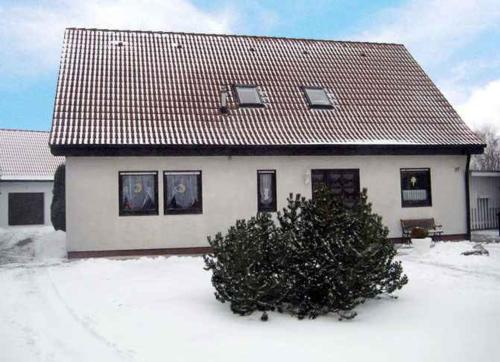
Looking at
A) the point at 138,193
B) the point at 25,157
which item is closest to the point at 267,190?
the point at 138,193

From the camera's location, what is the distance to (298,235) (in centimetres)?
834

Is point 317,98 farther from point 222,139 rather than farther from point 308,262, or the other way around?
point 308,262

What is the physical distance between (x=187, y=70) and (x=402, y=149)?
729 centimetres

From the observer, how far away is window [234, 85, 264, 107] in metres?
16.3

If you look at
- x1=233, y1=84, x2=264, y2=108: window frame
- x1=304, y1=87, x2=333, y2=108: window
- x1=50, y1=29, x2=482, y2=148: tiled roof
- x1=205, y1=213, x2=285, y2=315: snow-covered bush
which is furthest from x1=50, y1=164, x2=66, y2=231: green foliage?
x1=205, y1=213, x2=285, y2=315: snow-covered bush

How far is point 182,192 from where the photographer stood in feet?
48.4

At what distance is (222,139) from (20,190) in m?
16.8

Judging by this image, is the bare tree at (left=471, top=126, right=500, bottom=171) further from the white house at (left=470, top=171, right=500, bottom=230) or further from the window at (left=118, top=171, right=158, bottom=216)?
the window at (left=118, top=171, right=158, bottom=216)

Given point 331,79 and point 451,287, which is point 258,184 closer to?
point 331,79

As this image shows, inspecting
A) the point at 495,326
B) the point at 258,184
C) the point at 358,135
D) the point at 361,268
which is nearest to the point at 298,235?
the point at 361,268

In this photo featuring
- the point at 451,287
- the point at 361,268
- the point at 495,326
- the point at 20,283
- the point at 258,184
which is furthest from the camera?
the point at 258,184

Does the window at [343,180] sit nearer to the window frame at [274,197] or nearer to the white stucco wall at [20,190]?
the window frame at [274,197]

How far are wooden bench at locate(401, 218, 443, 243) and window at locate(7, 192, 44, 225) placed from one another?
1907 centimetres

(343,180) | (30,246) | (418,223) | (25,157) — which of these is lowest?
(30,246)
